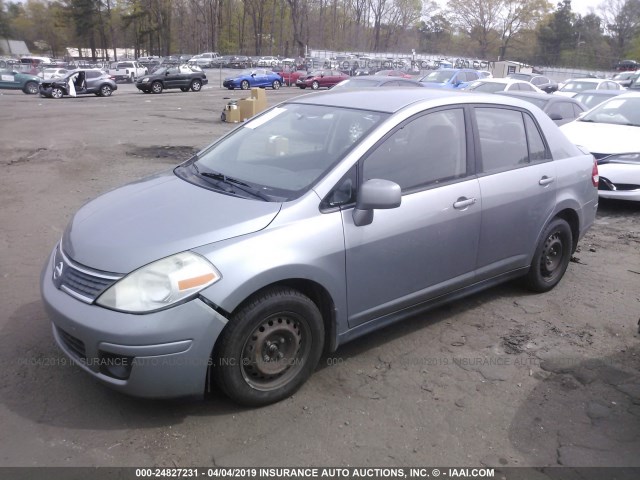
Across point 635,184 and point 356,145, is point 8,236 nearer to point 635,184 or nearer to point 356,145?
point 356,145

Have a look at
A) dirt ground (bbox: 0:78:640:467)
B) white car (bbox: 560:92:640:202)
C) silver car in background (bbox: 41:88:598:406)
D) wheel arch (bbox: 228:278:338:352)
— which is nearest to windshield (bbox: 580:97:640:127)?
white car (bbox: 560:92:640:202)

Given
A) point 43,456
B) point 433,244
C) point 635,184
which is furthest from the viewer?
point 635,184

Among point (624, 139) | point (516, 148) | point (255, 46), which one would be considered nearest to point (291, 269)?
point (516, 148)

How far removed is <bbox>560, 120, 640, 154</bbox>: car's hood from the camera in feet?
26.1

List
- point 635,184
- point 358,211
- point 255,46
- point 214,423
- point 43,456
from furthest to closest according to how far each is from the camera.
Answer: point 255,46 < point 635,184 < point 358,211 < point 214,423 < point 43,456

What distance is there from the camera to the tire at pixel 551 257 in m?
4.76

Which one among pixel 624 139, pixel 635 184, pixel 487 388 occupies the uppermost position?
pixel 624 139

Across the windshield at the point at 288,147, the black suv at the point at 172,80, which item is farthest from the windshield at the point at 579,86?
the black suv at the point at 172,80

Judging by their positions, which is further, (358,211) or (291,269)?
(358,211)

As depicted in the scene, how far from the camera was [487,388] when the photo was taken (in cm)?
349

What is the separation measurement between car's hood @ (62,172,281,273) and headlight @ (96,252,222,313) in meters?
0.06

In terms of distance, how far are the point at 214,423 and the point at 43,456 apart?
2.77 feet

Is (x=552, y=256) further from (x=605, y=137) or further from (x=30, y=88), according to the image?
(x=30, y=88)

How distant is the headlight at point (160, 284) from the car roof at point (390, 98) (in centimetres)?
175
